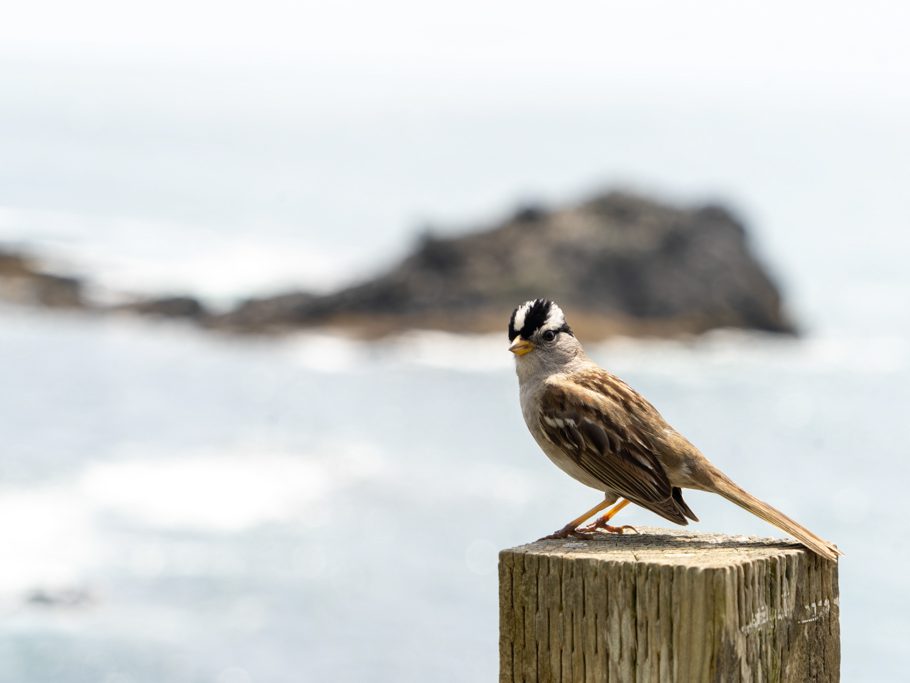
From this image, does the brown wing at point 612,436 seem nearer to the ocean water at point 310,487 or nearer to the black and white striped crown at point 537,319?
the black and white striped crown at point 537,319

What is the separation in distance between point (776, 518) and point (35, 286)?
67491 millimetres

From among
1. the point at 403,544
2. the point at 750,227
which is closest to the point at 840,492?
the point at 403,544

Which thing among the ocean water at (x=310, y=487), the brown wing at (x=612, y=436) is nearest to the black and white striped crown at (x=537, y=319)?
the brown wing at (x=612, y=436)

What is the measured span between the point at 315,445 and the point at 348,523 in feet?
34.4

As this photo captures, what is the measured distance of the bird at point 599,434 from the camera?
20.7 ft

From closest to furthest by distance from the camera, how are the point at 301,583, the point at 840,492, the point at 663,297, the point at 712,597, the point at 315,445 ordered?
the point at 712,597 < the point at 301,583 < the point at 840,492 < the point at 315,445 < the point at 663,297

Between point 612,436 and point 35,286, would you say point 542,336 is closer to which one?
point 612,436

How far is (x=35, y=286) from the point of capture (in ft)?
227

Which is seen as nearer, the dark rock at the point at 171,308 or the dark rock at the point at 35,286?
the dark rock at the point at 35,286

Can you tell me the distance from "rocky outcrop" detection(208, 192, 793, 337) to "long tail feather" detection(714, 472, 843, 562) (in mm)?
62052

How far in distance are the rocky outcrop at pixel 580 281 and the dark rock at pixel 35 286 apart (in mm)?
7604

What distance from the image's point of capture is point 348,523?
33062mm

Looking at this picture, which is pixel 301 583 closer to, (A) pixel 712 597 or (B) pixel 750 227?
(A) pixel 712 597

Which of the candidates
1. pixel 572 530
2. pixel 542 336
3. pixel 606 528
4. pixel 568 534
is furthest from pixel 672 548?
pixel 542 336
